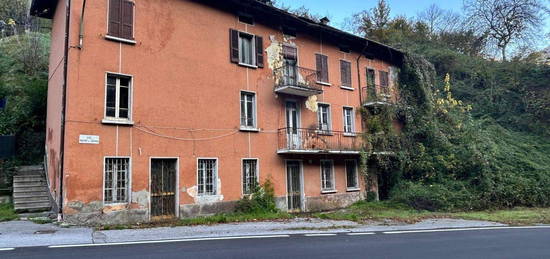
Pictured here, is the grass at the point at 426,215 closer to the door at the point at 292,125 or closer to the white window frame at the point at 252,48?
the door at the point at 292,125

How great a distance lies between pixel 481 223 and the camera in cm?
1302

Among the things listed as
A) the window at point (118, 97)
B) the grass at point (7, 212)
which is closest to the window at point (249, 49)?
the window at point (118, 97)

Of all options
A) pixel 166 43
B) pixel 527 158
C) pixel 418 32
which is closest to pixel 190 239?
pixel 166 43

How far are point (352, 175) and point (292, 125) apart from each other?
4717 millimetres

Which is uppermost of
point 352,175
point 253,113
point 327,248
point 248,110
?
point 248,110

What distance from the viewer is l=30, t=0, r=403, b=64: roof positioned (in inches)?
623

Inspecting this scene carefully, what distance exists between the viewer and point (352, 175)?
1977cm

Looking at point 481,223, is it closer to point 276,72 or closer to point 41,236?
point 276,72

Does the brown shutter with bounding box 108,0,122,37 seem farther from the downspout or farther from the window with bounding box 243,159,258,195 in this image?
the window with bounding box 243,159,258,195

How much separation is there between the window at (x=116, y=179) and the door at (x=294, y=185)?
23.6 feet

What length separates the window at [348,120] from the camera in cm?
1997

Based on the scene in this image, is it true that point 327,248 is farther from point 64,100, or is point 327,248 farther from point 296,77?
point 296,77

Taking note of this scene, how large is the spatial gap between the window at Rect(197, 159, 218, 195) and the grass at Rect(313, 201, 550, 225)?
4.32 m

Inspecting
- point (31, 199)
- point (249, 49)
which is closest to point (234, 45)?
point (249, 49)
